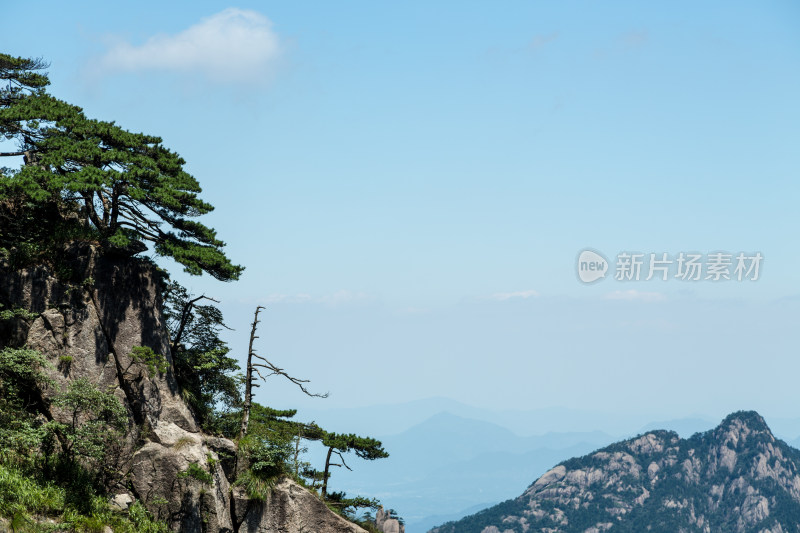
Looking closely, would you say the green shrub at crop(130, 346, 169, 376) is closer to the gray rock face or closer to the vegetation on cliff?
the vegetation on cliff

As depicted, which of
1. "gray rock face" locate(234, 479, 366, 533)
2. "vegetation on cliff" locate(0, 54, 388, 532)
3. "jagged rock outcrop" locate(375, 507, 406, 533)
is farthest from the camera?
"jagged rock outcrop" locate(375, 507, 406, 533)

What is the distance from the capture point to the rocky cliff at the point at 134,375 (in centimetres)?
3275

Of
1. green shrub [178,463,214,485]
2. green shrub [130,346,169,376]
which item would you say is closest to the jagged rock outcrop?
green shrub [178,463,214,485]

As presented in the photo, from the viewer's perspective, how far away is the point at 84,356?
33312 mm

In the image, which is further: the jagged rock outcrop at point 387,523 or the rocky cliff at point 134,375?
the jagged rock outcrop at point 387,523

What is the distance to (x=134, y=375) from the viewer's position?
34562 mm

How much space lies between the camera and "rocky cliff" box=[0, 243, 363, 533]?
32.8m

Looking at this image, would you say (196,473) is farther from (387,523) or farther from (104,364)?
(387,523)

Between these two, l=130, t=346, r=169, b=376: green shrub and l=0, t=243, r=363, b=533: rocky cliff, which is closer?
l=0, t=243, r=363, b=533: rocky cliff

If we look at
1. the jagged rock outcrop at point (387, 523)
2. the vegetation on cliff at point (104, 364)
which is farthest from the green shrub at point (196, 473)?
→ the jagged rock outcrop at point (387, 523)

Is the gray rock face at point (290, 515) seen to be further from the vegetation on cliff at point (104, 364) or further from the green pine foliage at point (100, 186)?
the green pine foliage at point (100, 186)

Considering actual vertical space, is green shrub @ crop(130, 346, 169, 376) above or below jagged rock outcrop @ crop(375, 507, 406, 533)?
above

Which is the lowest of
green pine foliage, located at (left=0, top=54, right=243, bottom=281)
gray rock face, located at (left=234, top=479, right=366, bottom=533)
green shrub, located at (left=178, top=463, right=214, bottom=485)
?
gray rock face, located at (left=234, top=479, right=366, bottom=533)

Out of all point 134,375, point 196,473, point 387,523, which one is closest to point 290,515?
point 196,473
